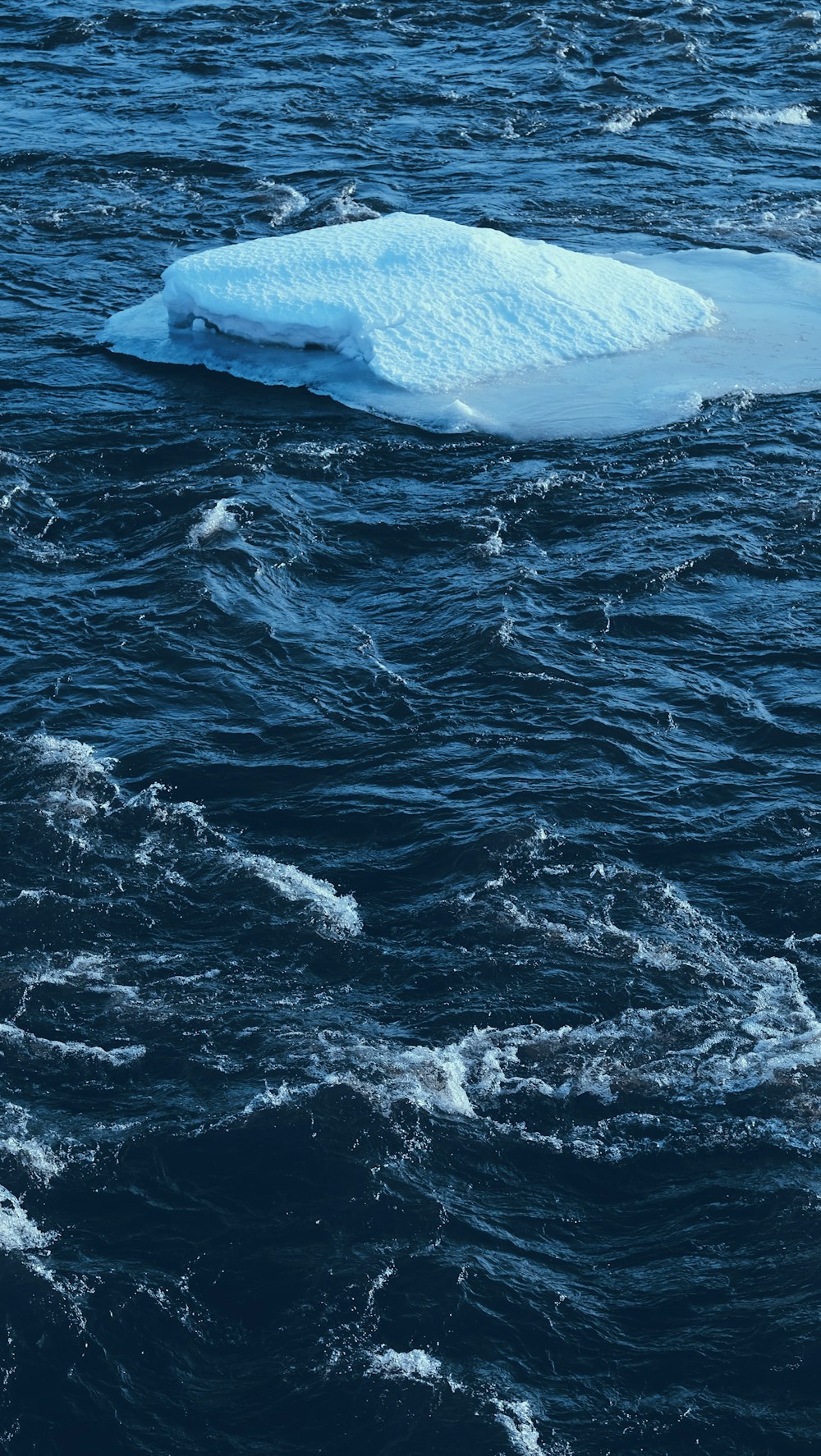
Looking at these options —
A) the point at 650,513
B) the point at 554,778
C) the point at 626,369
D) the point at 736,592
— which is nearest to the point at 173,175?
the point at 626,369

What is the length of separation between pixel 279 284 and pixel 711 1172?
14741mm

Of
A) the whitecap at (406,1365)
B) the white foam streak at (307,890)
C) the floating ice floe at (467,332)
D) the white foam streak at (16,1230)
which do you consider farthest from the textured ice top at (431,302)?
the whitecap at (406,1365)

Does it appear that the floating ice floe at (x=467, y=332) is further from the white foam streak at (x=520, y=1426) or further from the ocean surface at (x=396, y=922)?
the white foam streak at (x=520, y=1426)

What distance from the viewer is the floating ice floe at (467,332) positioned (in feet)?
69.9

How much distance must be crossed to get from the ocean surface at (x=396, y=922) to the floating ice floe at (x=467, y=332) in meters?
0.59

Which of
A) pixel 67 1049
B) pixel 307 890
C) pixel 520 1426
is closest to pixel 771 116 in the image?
pixel 307 890

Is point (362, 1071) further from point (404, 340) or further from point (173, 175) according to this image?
point (173, 175)

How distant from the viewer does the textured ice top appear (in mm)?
21797

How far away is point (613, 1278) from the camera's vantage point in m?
10.9

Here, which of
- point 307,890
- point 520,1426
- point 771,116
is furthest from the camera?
point 771,116

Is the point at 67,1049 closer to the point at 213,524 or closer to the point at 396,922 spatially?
the point at 396,922

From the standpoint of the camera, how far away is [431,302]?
22.0 metres

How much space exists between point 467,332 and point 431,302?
0.66 metres

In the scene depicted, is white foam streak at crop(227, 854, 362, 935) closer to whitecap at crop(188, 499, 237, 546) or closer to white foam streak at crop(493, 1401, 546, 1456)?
white foam streak at crop(493, 1401, 546, 1456)
